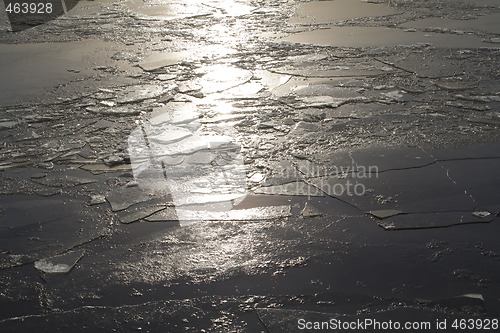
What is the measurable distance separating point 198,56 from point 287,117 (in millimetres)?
2131

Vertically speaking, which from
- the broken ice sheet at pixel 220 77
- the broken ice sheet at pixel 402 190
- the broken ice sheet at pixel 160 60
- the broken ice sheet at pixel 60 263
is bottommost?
the broken ice sheet at pixel 402 190

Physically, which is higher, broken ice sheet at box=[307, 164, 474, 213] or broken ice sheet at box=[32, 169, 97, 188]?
broken ice sheet at box=[32, 169, 97, 188]

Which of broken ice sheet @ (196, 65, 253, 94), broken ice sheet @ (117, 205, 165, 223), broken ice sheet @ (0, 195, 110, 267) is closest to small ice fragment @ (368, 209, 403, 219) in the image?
broken ice sheet @ (117, 205, 165, 223)

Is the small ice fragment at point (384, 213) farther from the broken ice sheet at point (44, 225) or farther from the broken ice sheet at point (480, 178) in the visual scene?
the broken ice sheet at point (44, 225)

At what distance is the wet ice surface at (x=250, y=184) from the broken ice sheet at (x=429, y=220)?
0.01m

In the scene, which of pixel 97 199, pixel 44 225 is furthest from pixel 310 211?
pixel 44 225

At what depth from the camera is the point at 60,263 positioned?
2574 mm

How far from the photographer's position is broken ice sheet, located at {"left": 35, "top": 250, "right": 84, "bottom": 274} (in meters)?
2.52

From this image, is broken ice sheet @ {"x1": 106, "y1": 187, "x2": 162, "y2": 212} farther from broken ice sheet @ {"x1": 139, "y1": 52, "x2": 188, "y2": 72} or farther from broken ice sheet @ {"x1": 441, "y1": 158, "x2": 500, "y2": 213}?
broken ice sheet @ {"x1": 139, "y1": 52, "x2": 188, "y2": 72}

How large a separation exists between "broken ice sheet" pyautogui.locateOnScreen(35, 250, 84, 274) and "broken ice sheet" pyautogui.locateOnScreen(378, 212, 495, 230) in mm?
1510

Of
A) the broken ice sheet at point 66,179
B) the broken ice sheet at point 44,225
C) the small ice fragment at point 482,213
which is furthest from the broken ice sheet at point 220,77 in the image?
the small ice fragment at point 482,213

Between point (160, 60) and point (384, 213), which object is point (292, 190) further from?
point (160, 60)

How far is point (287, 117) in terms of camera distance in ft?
13.9

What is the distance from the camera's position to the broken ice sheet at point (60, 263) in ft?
8.28
